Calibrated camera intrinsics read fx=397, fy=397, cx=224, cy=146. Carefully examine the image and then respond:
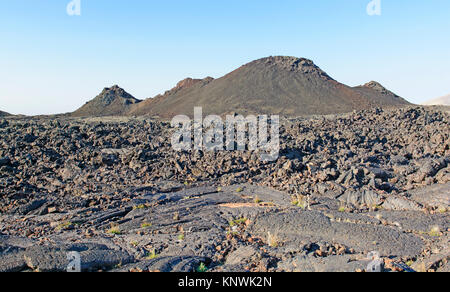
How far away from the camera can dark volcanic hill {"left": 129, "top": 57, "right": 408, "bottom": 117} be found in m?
42.7

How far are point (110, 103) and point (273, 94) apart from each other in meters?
24.5

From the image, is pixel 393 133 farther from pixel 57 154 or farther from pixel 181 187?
pixel 57 154

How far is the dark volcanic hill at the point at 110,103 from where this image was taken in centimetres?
5372

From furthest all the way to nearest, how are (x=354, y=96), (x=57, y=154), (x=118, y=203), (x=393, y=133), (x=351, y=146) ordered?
(x=354, y=96) < (x=393, y=133) < (x=351, y=146) < (x=57, y=154) < (x=118, y=203)

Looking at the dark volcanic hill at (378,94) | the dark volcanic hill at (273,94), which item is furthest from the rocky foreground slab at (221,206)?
the dark volcanic hill at (378,94)

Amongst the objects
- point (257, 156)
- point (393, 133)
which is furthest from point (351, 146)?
point (257, 156)

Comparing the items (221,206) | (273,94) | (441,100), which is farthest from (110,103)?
(441,100)

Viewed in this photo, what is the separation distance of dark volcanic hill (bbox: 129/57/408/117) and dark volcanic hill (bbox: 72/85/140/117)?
1.95 meters

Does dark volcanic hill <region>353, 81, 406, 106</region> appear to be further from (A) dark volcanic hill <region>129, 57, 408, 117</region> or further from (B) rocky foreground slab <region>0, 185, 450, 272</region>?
(B) rocky foreground slab <region>0, 185, 450, 272</region>

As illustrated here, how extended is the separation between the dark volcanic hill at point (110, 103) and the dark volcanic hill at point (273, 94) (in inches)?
76.6

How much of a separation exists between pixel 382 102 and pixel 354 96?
3703mm

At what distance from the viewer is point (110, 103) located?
57.1 m

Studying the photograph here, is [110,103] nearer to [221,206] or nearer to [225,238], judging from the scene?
[221,206]
